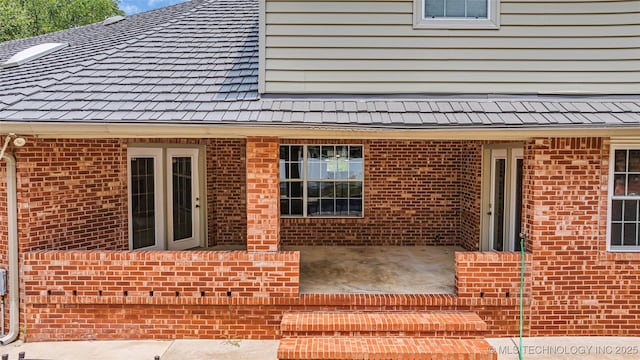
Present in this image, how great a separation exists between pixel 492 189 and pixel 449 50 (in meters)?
2.78

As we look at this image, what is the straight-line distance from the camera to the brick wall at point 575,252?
16.6ft

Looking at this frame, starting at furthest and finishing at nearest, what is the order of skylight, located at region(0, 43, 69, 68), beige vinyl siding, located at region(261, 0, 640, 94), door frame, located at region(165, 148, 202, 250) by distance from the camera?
1. door frame, located at region(165, 148, 202, 250)
2. skylight, located at region(0, 43, 69, 68)
3. beige vinyl siding, located at region(261, 0, 640, 94)

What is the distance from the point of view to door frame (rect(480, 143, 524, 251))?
21.6 ft

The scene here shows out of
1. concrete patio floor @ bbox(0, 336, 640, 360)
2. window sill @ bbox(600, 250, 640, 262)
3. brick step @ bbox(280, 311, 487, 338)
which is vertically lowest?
concrete patio floor @ bbox(0, 336, 640, 360)

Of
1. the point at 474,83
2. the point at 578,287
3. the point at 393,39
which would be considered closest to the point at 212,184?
the point at 393,39

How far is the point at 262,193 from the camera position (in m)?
5.06

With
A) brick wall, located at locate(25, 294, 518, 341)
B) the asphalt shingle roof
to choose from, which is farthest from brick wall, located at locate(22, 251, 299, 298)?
the asphalt shingle roof

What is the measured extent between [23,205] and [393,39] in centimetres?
479

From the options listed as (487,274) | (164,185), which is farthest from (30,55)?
(487,274)

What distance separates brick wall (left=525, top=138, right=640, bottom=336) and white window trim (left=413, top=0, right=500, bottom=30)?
159 centimetres

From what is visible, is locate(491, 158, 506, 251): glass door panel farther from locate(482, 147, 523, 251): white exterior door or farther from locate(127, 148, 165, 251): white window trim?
locate(127, 148, 165, 251): white window trim

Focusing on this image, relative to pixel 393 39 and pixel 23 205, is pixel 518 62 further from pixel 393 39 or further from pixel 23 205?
pixel 23 205

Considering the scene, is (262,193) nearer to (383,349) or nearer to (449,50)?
(383,349)

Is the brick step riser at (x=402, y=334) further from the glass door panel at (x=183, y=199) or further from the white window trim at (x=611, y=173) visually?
the glass door panel at (x=183, y=199)
